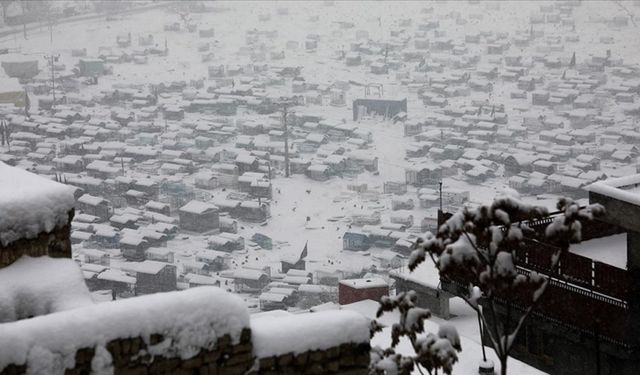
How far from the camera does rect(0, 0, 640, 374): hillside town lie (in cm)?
4119

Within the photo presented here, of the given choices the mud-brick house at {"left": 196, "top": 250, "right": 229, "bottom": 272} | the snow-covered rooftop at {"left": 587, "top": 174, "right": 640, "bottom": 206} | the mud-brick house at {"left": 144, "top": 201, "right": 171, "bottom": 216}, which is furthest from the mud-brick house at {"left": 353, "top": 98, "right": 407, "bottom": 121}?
the snow-covered rooftop at {"left": 587, "top": 174, "right": 640, "bottom": 206}

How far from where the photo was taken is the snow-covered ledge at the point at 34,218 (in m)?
5.93

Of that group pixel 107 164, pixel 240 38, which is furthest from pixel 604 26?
pixel 107 164

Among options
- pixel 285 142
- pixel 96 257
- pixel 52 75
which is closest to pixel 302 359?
pixel 96 257

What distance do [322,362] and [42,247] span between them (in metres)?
2.06

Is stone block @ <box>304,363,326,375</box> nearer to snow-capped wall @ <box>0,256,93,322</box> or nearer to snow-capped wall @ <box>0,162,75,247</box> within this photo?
snow-capped wall @ <box>0,256,93,322</box>

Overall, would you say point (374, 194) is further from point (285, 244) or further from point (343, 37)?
point (343, 37)

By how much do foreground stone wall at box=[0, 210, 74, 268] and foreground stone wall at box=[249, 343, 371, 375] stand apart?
1.90 m

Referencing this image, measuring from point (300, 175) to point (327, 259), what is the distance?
1476 centimetres

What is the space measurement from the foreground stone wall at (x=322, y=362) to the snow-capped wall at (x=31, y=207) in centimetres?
192

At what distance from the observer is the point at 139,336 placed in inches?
180

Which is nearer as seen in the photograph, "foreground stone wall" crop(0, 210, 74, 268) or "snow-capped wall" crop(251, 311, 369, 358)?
"snow-capped wall" crop(251, 311, 369, 358)

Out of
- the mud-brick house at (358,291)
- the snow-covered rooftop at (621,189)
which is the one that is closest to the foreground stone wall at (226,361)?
the snow-covered rooftop at (621,189)

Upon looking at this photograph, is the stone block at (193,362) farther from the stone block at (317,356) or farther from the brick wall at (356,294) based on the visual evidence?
the brick wall at (356,294)
